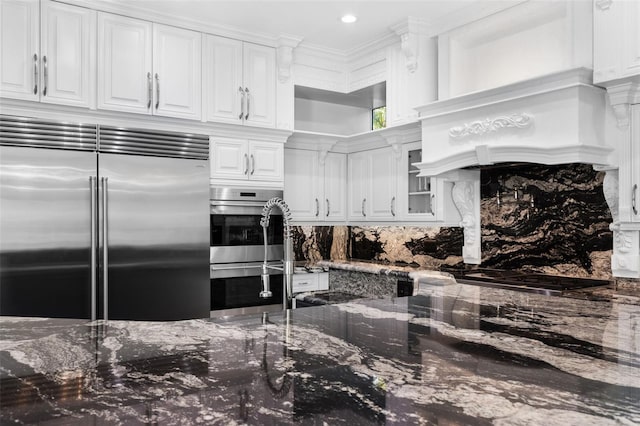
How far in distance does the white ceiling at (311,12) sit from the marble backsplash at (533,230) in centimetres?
128

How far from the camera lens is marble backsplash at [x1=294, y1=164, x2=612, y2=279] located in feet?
10.8

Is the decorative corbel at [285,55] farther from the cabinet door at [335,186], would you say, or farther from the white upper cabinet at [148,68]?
the cabinet door at [335,186]

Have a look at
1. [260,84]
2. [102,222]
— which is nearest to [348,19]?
[260,84]

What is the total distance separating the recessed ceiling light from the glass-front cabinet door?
1.15 meters

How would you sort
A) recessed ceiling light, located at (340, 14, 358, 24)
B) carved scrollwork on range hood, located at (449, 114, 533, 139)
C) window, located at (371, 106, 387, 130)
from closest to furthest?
1. carved scrollwork on range hood, located at (449, 114, 533, 139)
2. recessed ceiling light, located at (340, 14, 358, 24)
3. window, located at (371, 106, 387, 130)

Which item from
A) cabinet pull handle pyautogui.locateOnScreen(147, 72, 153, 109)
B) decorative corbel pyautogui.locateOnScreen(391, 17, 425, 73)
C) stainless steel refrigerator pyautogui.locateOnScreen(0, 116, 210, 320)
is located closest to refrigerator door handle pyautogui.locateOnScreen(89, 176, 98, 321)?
stainless steel refrigerator pyautogui.locateOnScreen(0, 116, 210, 320)

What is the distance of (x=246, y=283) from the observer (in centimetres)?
420

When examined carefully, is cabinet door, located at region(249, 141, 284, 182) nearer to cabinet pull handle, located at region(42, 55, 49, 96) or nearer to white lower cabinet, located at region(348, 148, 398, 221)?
white lower cabinet, located at region(348, 148, 398, 221)

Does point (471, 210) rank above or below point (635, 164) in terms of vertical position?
below

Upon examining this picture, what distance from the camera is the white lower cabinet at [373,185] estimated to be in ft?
15.3

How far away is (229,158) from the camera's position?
4195 mm

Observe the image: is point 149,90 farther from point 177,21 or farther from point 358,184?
point 358,184

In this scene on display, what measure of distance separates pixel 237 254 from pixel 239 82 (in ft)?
4.73

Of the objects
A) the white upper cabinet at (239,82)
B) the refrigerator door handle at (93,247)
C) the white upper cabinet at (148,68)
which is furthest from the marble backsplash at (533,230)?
the refrigerator door handle at (93,247)
